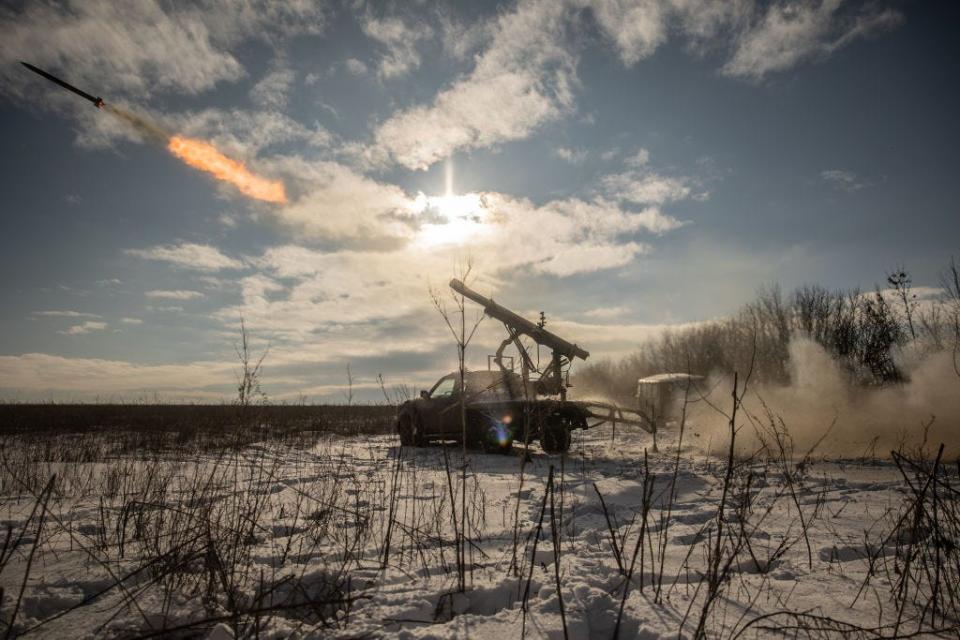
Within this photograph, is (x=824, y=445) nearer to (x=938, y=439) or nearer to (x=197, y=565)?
(x=938, y=439)

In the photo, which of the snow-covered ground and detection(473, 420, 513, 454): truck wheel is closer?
the snow-covered ground

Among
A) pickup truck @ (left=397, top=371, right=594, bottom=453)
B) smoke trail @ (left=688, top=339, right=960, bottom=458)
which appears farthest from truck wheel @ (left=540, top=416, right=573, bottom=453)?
smoke trail @ (left=688, top=339, right=960, bottom=458)

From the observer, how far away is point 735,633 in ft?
6.41

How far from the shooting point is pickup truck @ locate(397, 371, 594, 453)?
354 inches

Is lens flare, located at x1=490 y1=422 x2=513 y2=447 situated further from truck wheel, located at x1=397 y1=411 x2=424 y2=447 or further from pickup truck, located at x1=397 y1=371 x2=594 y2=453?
truck wheel, located at x1=397 y1=411 x2=424 y2=447

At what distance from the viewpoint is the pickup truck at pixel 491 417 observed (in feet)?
29.5

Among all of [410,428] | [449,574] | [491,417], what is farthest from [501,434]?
[449,574]

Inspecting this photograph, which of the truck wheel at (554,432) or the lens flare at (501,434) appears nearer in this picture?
the lens flare at (501,434)

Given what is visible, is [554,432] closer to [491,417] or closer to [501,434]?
[501,434]

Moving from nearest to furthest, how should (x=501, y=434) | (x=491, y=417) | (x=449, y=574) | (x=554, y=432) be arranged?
(x=449, y=574) < (x=491, y=417) < (x=501, y=434) < (x=554, y=432)

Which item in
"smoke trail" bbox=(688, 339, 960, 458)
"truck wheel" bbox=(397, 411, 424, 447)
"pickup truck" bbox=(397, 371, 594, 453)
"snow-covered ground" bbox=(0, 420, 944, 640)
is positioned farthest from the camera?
"truck wheel" bbox=(397, 411, 424, 447)

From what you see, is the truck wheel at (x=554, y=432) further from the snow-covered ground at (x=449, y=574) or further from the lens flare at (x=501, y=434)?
the snow-covered ground at (x=449, y=574)

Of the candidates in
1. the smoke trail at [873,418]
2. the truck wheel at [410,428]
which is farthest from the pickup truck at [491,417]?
the smoke trail at [873,418]

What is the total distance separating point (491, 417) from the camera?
8648 mm
